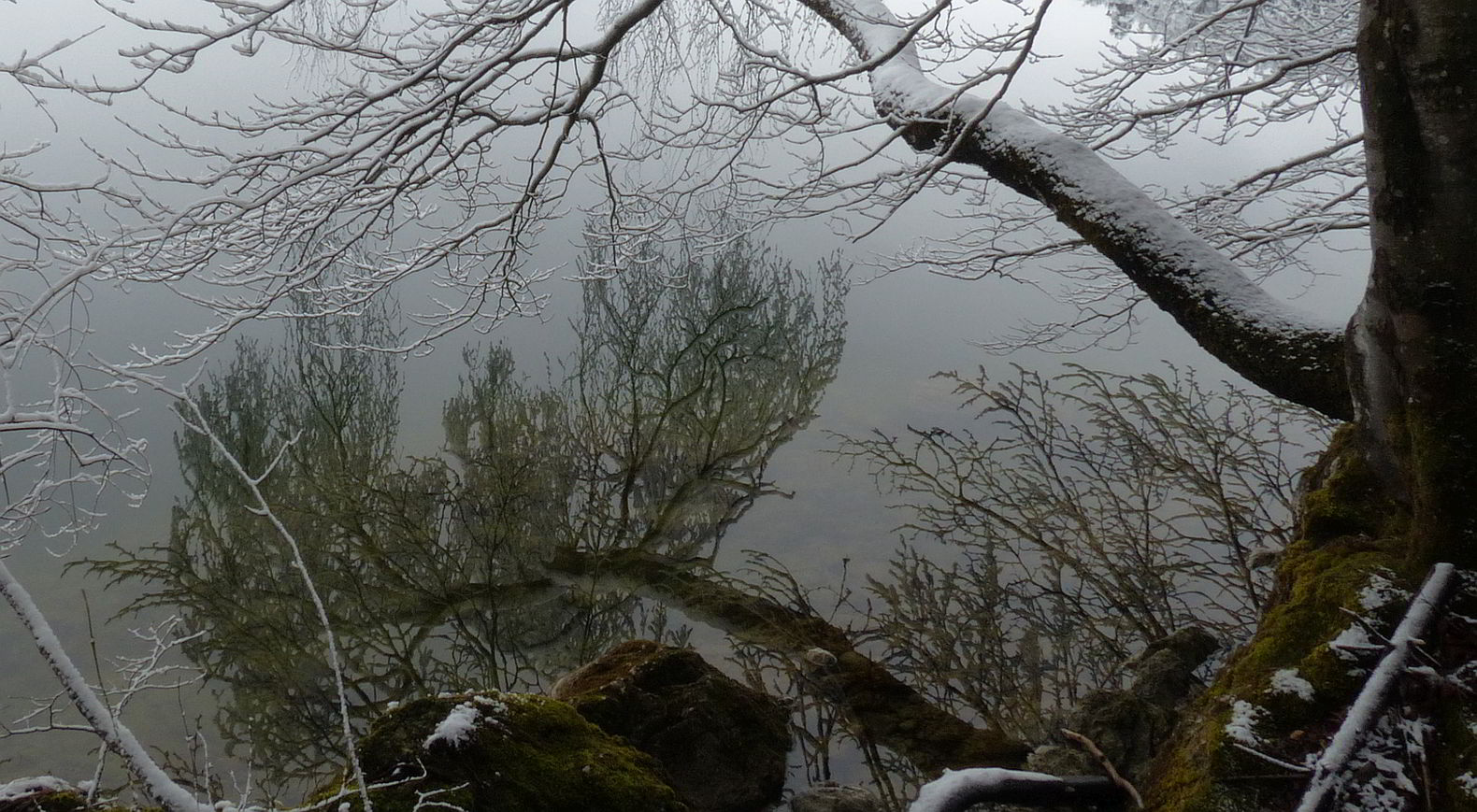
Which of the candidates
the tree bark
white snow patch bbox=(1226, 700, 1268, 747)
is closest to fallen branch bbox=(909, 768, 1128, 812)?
white snow patch bbox=(1226, 700, 1268, 747)

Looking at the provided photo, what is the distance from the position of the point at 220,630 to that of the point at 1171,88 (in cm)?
588

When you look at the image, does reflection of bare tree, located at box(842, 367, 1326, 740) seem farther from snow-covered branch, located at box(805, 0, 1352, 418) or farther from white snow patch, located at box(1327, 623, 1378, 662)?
white snow patch, located at box(1327, 623, 1378, 662)

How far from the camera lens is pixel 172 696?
170 inches

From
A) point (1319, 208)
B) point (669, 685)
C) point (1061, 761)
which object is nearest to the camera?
point (1061, 761)

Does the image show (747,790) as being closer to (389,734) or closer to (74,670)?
(389,734)

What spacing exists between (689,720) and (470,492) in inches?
158

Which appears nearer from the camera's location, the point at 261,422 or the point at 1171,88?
the point at 1171,88

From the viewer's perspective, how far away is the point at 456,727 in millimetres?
1844

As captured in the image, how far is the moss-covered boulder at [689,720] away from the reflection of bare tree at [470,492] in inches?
64.6

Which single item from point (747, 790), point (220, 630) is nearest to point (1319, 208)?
point (747, 790)

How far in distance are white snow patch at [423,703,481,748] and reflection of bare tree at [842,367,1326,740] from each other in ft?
8.00

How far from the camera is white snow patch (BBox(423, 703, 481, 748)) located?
5.94ft

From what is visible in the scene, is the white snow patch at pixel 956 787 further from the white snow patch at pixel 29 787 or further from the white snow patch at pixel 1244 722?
the white snow patch at pixel 29 787

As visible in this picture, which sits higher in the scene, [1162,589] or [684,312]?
[684,312]
